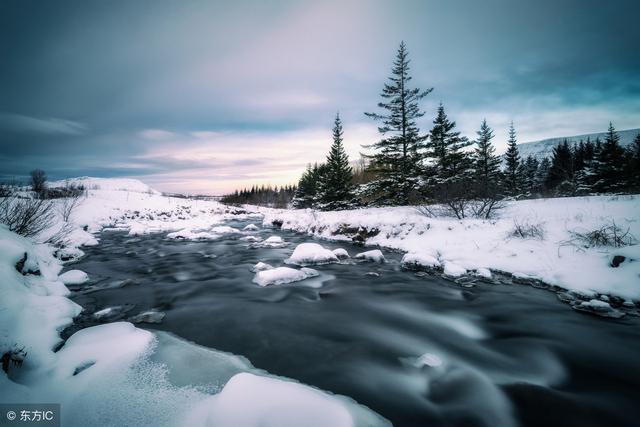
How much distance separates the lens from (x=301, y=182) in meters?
49.0

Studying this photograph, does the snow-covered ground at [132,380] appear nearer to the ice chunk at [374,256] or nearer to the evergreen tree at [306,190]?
the ice chunk at [374,256]

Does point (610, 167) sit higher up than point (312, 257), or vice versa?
point (610, 167)

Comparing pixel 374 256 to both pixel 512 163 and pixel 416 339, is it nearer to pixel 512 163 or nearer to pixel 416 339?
pixel 416 339

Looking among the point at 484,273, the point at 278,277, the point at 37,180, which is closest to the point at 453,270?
the point at 484,273

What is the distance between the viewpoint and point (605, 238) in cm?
601

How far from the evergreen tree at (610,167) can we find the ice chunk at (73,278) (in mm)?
32478

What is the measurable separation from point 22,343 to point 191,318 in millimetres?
2058

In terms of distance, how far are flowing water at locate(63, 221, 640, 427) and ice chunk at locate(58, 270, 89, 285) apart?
0.27m

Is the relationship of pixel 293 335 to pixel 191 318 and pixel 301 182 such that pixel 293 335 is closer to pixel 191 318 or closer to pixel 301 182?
pixel 191 318

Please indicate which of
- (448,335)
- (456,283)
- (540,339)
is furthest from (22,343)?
(456,283)

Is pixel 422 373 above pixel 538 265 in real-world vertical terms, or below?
below

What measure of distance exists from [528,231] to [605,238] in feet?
5.41

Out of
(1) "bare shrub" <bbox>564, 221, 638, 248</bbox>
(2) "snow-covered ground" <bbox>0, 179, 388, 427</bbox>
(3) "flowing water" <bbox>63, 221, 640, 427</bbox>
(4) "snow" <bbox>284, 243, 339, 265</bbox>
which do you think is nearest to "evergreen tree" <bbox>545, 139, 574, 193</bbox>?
(1) "bare shrub" <bbox>564, 221, 638, 248</bbox>

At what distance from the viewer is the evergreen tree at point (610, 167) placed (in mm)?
20484
